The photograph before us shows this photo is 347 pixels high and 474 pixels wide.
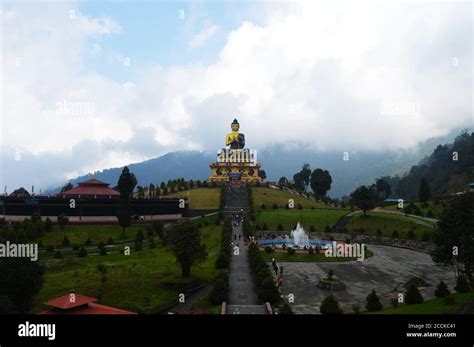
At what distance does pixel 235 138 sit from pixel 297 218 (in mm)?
52145

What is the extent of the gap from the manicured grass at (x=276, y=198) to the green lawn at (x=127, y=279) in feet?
116

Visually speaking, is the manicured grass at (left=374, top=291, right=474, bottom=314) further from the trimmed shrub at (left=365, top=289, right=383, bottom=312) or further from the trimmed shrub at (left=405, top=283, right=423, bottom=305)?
the trimmed shrub at (left=405, top=283, right=423, bottom=305)

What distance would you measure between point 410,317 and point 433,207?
64939 millimetres

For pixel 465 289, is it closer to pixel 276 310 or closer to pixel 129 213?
pixel 276 310

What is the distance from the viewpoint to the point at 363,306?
2695 cm

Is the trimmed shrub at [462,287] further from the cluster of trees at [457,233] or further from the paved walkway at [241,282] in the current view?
the paved walkway at [241,282]

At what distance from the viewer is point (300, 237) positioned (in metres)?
53.8

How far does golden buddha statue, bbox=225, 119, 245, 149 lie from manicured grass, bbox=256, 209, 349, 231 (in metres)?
44.3

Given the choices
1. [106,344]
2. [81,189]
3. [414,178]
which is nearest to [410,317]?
[106,344]

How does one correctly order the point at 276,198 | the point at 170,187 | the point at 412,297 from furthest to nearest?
the point at 170,187
the point at 276,198
the point at 412,297

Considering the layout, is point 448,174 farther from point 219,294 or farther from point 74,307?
point 74,307

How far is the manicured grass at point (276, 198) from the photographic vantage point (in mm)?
76438

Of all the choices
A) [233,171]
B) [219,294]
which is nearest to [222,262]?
[219,294]

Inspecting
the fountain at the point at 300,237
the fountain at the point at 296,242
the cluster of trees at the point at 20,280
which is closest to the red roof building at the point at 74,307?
the cluster of trees at the point at 20,280
